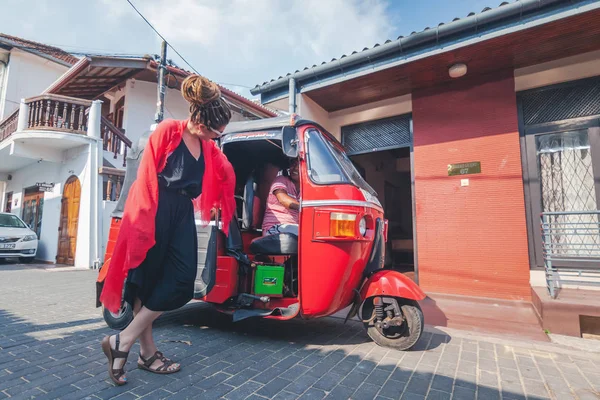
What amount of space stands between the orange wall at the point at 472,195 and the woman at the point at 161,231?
439cm

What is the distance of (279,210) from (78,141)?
9.51 m

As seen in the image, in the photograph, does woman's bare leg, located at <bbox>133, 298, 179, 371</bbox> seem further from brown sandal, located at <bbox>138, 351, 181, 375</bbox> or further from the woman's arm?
the woman's arm

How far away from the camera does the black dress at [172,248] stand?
2.25 m

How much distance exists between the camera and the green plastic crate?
323 cm

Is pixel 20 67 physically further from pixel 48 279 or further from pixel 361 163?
pixel 361 163

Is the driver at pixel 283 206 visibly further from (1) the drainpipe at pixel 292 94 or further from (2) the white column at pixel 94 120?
(2) the white column at pixel 94 120

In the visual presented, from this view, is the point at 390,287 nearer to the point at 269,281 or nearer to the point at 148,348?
the point at 269,281

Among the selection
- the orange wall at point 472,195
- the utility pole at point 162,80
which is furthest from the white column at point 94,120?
the orange wall at point 472,195

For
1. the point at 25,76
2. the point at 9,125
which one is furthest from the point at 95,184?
the point at 25,76

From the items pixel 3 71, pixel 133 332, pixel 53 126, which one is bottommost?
pixel 133 332

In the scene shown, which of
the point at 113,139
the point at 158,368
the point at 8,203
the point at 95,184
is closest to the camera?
the point at 158,368

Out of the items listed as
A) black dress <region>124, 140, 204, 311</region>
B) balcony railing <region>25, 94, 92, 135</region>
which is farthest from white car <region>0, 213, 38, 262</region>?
black dress <region>124, 140, 204, 311</region>

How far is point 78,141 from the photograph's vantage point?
33.3ft

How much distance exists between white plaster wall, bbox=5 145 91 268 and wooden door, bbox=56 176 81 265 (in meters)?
0.22
